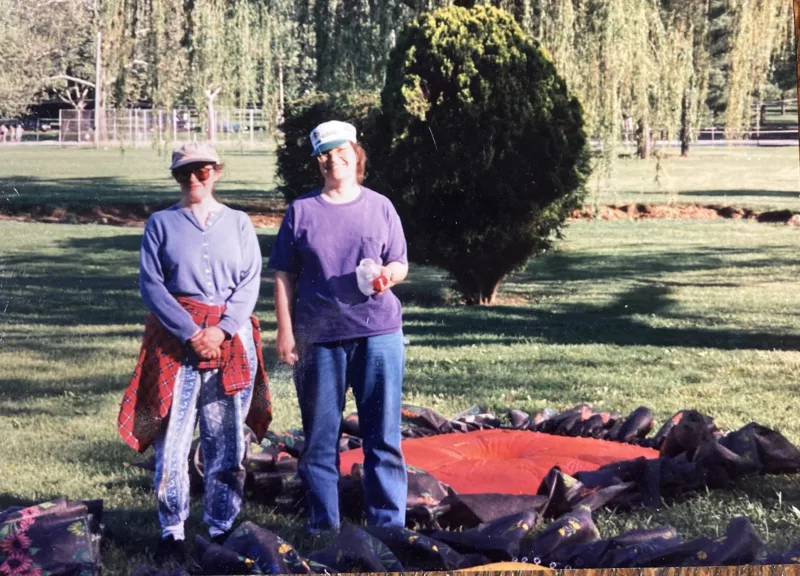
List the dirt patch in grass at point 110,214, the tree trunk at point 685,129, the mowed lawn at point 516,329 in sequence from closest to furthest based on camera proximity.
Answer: the dirt patch in grass at point 110,214 → the mowed lawn at point 516,329 → the tree trunk at point 685,129

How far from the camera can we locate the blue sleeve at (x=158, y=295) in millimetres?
3211

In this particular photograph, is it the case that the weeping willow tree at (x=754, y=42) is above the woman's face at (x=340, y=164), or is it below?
above

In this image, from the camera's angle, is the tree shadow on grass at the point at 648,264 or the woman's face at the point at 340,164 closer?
the woman's face at the point at 340,164

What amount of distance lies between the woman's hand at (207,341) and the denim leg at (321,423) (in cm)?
25

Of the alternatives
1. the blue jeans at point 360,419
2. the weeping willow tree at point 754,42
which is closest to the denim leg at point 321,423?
the blue jeans at point 360,419

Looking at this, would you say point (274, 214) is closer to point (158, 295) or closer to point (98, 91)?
point (158, 295)

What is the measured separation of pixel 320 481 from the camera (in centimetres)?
343

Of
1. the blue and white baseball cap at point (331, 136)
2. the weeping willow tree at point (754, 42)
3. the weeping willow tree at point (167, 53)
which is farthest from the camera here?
the weeping willow tree at point (754, 42)

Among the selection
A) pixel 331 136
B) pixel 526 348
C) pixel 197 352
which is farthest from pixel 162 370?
pixel 526 348

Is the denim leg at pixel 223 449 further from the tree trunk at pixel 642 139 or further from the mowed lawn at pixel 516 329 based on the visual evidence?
the tree trunk at pixel 642 139

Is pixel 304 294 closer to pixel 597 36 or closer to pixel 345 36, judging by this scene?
pixel 345 36

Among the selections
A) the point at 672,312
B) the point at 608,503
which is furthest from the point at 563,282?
the point at 608,503

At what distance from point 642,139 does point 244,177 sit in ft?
6.49

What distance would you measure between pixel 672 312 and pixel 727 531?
4.39 ft
